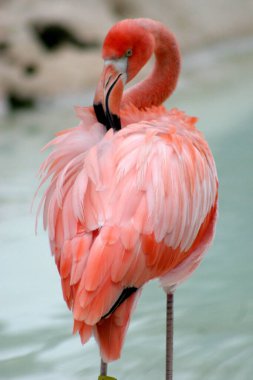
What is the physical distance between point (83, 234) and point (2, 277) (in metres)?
1.78

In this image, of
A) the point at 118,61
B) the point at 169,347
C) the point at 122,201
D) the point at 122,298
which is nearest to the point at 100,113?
the point at 118,61

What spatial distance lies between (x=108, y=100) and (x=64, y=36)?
5.10 m

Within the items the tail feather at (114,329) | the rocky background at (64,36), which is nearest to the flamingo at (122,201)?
the tail feather at (114,329)

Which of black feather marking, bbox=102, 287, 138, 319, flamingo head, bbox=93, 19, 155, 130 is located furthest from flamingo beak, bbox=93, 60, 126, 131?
black feather marking, bbox=102, 287, 138, 319

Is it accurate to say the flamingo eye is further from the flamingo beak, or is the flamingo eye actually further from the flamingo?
the flamingo beak

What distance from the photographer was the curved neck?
351 centimetres

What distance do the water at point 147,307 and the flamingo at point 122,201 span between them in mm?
480

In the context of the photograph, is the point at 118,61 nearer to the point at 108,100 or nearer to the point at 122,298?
the point at 108,100

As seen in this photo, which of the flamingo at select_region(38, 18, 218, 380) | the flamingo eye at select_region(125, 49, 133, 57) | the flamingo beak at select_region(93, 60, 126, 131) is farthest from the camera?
the flamingo eye at select_region(125, 49, 133, 57)

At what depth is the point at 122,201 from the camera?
2818mm

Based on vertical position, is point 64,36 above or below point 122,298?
above

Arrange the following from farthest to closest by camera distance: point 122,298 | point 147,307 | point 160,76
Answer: point 147,307, point 160,76, point 122,298

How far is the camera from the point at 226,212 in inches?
203

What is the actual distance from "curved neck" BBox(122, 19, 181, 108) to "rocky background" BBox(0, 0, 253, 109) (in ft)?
13.6
